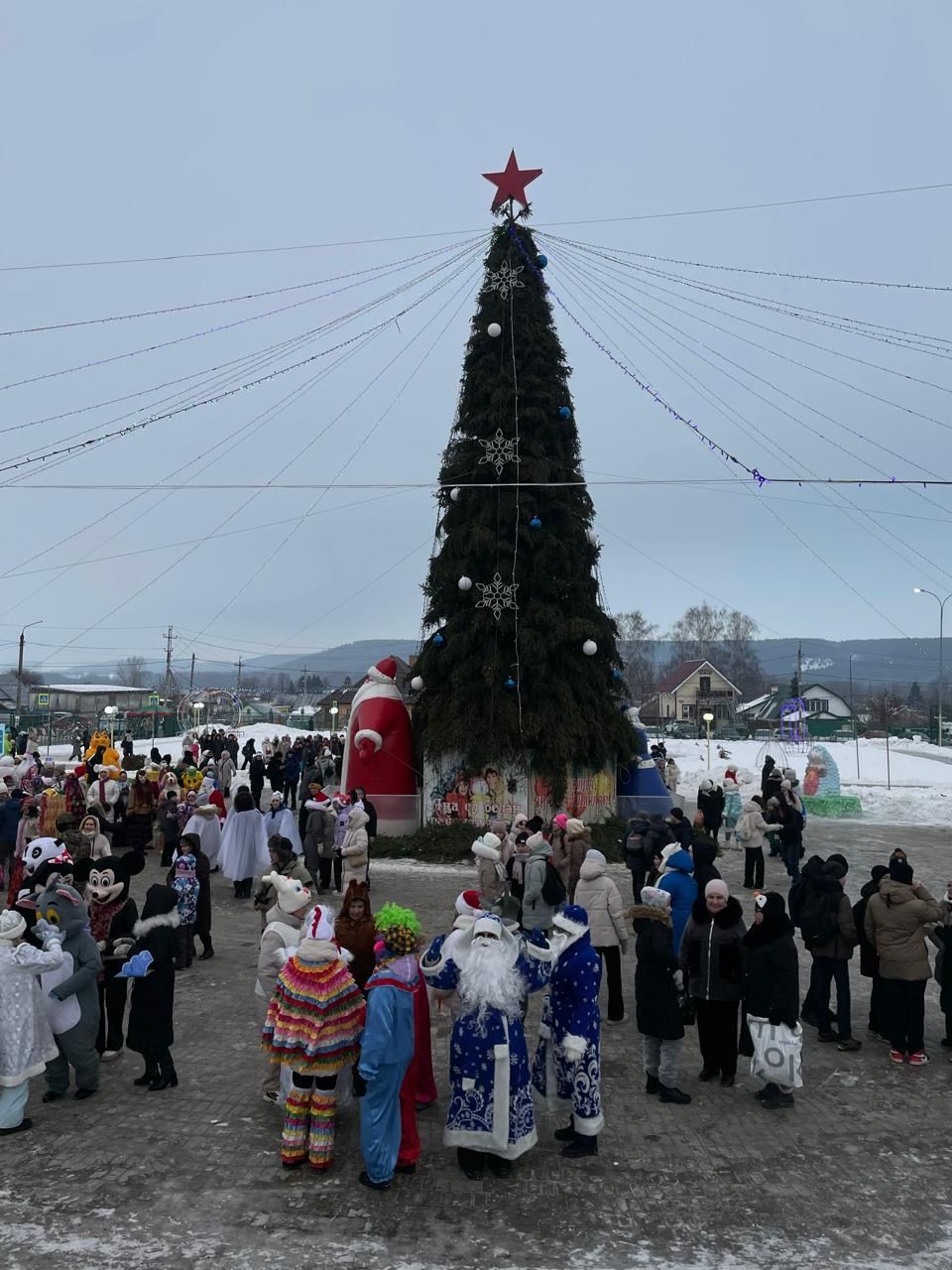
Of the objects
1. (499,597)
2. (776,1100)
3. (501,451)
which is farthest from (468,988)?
(501,451)

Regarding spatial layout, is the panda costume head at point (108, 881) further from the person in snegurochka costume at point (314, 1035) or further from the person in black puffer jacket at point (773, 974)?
the person in black puffer jacket at point (773, 974)

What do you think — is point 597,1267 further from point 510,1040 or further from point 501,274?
point 501,274

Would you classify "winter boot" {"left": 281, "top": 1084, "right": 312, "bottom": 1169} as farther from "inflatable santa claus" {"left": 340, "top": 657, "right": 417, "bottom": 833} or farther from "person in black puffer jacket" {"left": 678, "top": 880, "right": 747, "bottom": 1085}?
"inflatable santa claus" {"left": 340, "top": 657, "right": 417, "bottom": 833}

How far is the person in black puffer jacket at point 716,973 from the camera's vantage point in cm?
652

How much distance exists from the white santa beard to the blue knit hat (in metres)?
0.52

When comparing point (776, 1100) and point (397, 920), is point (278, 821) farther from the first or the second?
point (776, 1100)

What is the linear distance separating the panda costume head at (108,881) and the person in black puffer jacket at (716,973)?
4.58m

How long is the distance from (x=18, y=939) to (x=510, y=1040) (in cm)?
355

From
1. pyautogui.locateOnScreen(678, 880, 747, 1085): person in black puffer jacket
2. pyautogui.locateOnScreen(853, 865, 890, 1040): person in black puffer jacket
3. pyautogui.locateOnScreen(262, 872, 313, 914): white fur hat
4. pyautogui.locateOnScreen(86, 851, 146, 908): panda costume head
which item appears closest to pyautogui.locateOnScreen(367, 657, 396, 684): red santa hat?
pyautogui.locateOnScreen(86, 851, 146, 908): panda costume head

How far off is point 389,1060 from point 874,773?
101 feet

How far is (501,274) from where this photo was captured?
1731cm

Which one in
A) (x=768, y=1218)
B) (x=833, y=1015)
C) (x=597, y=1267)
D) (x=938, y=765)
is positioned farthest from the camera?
(x=938, y=765)

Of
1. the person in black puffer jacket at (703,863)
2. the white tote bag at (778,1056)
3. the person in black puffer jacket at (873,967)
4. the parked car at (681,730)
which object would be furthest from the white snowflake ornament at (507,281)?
the parked car at (681,730)

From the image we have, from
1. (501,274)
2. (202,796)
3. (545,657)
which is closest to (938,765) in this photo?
(545,657)
